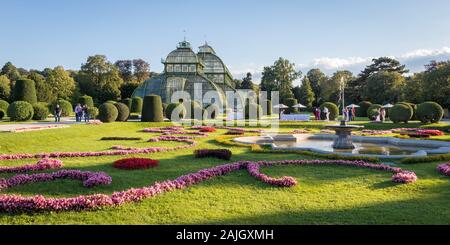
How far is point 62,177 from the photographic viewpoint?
759cm

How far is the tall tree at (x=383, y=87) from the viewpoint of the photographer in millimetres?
50612

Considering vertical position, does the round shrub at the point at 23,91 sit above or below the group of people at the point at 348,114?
above

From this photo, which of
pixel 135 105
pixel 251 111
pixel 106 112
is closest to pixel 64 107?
pixel 135 105

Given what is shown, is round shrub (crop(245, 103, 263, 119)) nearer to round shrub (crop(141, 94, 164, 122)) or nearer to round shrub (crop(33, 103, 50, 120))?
round shrub (crop(141, 94, 164, 122))

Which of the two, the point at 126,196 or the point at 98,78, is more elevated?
the point at 98,78

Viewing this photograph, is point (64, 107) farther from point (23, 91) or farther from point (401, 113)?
point (401, 113)

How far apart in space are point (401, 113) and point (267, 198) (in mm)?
24199

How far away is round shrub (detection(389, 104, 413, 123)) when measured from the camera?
2772 cm

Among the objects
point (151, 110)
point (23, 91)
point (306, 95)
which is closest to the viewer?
point (151, 110)

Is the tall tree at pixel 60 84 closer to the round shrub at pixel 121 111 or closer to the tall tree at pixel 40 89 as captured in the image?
the tall tree at pixel 40 89

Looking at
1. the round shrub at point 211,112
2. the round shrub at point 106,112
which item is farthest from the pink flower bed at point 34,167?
the round shrub at point 211,112

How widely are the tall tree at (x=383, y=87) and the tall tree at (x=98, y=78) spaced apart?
36.0 metres

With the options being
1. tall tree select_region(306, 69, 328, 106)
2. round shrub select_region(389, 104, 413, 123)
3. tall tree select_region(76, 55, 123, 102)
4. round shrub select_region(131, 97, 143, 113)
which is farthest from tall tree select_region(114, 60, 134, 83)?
round shrub select_region(389, 104, 413, 123)
